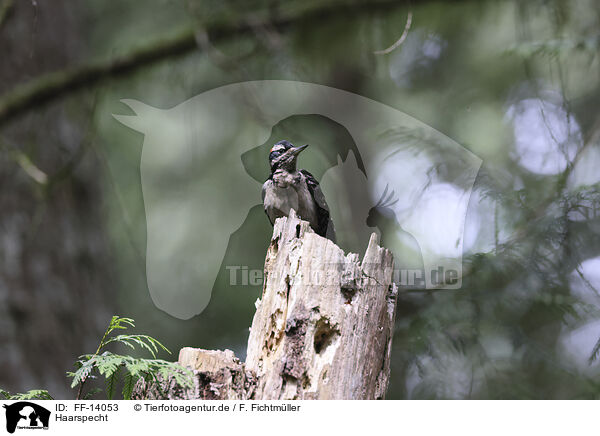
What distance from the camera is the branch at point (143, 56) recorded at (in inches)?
69.6

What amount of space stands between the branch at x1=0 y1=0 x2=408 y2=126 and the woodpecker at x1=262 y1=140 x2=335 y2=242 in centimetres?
51

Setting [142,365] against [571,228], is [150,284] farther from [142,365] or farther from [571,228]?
[571,228]

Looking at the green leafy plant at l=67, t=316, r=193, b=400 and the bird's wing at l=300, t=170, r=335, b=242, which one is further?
the bird's wing at l=300, t=170, r=335, b=242

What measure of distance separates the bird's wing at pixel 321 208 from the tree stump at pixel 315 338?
392 millimetres

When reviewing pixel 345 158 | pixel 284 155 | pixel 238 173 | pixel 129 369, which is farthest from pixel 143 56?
pixel 129 369

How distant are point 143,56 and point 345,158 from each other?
0.92 metres

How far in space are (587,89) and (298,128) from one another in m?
1.11

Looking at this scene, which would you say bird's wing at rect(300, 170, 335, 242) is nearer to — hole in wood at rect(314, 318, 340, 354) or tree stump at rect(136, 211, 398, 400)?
tree stump at rect(136, 211, 398, 400)

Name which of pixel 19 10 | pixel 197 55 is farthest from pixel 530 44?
pixel 19 10

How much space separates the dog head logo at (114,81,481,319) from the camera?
1558mm

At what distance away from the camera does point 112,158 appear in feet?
6.41
